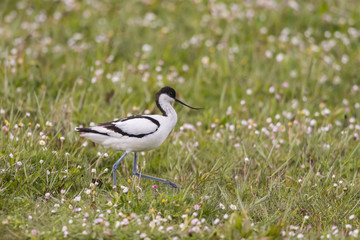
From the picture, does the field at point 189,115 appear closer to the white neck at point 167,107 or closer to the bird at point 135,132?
the bird at point 135,132

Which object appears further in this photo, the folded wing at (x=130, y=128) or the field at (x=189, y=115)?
the folded wing at (x=130, y=128)

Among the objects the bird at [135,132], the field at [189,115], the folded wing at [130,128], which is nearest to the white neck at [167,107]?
the bird at [135,132]

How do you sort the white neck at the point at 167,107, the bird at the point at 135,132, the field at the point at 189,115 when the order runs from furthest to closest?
the white neck at the point at 167,107, the bird at the point at 135,132, the field at the point at 189,115

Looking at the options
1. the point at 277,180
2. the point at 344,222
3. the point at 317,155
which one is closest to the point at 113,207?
the point at 277,180

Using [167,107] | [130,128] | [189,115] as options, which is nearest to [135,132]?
[130,128]

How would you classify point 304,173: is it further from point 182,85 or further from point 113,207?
point 182,85

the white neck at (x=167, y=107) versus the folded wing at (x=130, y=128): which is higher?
the white neck at (x=167, y=107)

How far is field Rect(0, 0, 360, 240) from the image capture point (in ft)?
14.8

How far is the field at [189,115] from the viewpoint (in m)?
4.50

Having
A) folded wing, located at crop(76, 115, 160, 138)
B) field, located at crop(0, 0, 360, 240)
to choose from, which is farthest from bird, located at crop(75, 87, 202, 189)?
field, located at crop(0, 0, 360, 240)

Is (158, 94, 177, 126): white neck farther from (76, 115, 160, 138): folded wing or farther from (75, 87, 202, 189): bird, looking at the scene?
(76, 115, 160, 138): folded wing

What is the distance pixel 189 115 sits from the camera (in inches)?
290

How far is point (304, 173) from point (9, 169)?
278cm

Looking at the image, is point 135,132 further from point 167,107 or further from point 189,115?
point 189,115
